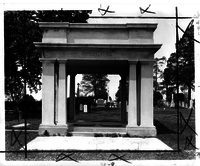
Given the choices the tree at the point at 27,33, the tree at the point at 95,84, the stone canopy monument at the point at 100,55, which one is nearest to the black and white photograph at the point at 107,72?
the stone canopy monument at the point at 100,55

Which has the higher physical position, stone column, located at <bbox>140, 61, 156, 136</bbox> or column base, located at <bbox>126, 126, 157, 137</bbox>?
stone column, located at <bbox>140, 61, 156, 136</bbox>

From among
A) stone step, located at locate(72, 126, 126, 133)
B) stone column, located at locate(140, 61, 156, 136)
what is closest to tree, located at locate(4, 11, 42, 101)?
stone step, located at locate(72, 126, 126, 133)

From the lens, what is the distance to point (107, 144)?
1076 centimetres

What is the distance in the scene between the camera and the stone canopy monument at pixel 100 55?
512 inches

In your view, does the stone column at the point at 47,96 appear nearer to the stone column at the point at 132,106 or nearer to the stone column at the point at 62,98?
the stone column at the point at 62,98

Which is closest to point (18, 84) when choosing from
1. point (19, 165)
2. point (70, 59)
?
point (70, 59)

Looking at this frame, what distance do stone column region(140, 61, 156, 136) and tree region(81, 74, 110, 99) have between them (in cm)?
4651

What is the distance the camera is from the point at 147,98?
1316 cm

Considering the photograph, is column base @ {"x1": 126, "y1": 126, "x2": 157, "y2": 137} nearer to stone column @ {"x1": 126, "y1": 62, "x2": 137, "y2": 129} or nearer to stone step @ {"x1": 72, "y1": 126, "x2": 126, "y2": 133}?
stone column @ {"x1": 126, "y1": 62, "x2": 137, "y2": 129}

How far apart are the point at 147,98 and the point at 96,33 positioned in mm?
→ 4122

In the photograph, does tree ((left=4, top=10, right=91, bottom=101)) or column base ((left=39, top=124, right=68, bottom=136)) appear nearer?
column base ((left=39, top=124, right=68, bottom=136))

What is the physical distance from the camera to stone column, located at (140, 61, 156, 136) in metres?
13.1

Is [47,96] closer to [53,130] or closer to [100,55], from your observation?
[53,130]

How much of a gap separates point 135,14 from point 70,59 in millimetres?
5693
